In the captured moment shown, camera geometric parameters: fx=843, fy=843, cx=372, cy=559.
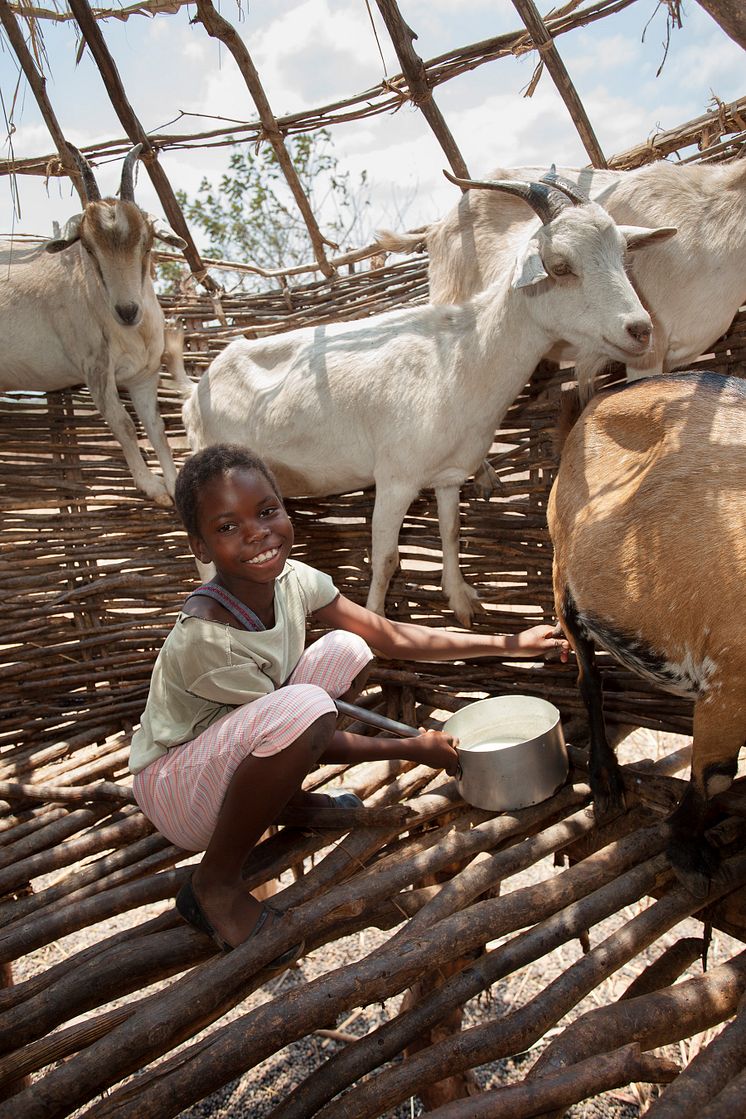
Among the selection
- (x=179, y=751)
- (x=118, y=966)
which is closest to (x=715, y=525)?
(x=179, y=751)

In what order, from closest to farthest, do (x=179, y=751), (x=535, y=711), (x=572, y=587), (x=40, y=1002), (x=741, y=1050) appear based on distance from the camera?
(x=741, y=1050), (x=40, y=1002), (x=179, y=751), (x=572, y=587), (x=535, y=711)

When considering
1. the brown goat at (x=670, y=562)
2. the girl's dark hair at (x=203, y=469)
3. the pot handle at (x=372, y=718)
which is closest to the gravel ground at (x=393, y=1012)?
the pot handle at (x=372, y=718)

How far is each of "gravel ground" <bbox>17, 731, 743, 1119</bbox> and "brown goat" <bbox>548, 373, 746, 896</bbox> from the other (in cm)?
170

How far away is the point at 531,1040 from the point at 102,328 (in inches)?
127

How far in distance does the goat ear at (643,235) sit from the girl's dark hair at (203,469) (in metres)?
1.40

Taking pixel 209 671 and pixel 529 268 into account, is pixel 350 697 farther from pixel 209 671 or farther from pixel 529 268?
pixel 529 268

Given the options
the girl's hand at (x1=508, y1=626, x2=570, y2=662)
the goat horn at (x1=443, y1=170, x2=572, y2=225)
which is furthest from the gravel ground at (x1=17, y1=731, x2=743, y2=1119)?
the goat horn at (x1=443, y1=170, x2=572, y2=225)

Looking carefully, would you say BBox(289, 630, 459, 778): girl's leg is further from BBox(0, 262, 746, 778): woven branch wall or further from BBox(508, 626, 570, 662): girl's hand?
BBox(0, 262, 746, 778): woven branch wall

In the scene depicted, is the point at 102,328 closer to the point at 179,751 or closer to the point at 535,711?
the point at 179,751

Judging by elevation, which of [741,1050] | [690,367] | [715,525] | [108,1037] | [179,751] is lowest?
[741,1050]

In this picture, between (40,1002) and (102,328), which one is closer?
(40,1002)

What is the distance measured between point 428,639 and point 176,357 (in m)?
2.12

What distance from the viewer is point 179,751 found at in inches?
87.7

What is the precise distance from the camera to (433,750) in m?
2.36
